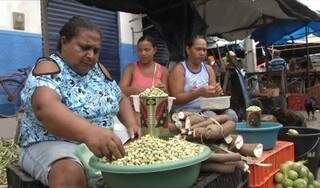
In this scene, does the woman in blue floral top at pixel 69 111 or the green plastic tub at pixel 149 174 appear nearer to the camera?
the green plastic tub at pixel 149 174

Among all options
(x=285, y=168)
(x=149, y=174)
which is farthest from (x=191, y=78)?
(x=149, y=174)

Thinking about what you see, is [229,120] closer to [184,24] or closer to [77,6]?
[184,24]

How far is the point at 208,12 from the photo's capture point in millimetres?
6883

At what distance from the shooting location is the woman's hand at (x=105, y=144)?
65.5 inches

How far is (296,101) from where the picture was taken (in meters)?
13.0

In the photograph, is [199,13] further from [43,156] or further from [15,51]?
[43,156]

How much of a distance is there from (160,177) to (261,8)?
19.4ft

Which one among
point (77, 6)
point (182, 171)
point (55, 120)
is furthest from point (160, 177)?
point (77, 6)

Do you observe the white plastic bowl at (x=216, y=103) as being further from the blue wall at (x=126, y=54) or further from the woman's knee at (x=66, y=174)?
the blue wall at (x=126, y=54)

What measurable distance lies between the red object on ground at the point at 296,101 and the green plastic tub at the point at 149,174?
11850mm

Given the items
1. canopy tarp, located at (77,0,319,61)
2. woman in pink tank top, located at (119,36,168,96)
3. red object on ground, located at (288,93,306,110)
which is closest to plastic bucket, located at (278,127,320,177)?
woman in pink tank top, located at (119,36,168,96)

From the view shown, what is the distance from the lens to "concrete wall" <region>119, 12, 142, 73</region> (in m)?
8.73

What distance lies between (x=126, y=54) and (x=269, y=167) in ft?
19.5

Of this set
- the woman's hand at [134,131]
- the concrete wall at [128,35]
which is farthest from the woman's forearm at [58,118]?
the concrete wall at [128,35]
